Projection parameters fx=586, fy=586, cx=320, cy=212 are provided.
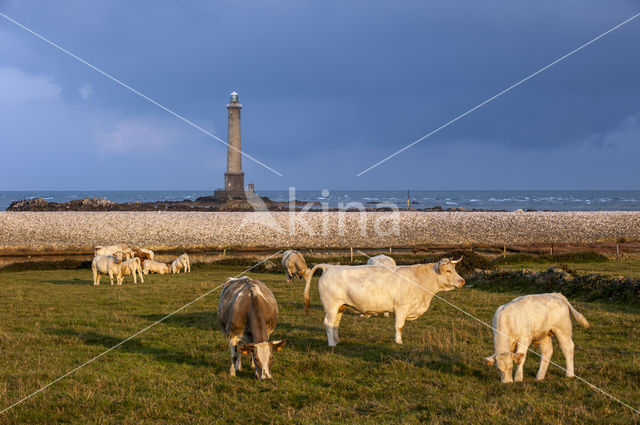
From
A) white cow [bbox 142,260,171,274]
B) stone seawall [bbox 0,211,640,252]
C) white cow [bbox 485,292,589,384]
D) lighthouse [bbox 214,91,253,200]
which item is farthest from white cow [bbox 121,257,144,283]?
lighthouse [bbox 214,91,253,200]

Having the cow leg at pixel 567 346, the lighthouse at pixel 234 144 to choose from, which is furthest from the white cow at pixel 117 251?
the lighthouse at pixel 234 144

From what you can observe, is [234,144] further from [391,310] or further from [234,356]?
[234,356]

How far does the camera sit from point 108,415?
27.5ft

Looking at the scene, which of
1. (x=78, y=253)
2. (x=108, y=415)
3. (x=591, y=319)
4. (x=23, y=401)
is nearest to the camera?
(x=108, y=415)

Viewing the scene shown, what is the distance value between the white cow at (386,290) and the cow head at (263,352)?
114 inches

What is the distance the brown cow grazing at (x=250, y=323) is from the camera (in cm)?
950

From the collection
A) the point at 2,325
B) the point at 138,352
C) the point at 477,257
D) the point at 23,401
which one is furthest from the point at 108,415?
the point at 477,257

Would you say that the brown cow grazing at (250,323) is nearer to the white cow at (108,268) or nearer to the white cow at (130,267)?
the white cow at (108,268)

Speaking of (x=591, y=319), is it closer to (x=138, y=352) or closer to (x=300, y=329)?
(x=300, y=329)

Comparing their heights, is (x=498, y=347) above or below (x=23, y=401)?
above

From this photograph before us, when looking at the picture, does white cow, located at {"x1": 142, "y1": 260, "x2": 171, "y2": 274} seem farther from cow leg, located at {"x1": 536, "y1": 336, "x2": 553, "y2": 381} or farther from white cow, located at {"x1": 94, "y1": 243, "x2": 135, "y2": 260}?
cow leg, located at {"x1": 536, "y1": 336, "x2": 553, "y2": 381}

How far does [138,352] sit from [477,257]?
69.2 ft

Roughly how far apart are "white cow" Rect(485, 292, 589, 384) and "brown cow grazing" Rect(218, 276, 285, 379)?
11.3ft

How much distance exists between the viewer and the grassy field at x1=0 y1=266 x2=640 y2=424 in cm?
837
